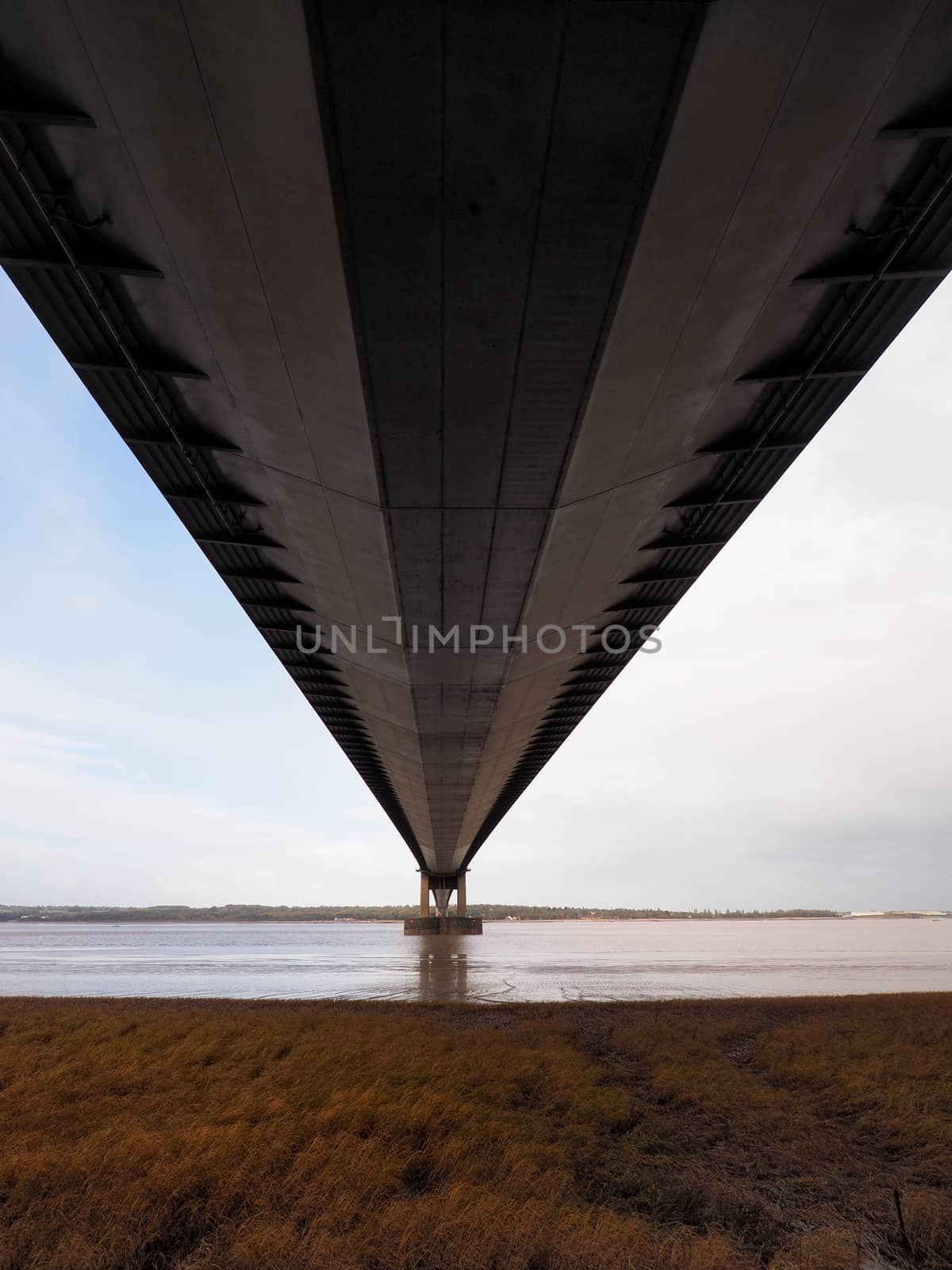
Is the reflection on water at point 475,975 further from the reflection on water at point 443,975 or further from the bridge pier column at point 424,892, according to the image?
the bridge pier column at point 424,892

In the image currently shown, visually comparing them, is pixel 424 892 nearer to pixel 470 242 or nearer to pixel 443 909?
pixel 443 909

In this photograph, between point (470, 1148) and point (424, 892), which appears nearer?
point (470, 1148)

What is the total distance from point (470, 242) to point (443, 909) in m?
96.3

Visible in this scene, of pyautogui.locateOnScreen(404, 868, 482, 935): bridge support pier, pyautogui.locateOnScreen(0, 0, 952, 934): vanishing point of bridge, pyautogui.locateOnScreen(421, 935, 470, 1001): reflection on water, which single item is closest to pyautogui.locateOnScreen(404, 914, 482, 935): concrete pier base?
pyautogui.locateOnScreen(404, 868, 482, 935): bridge support pier

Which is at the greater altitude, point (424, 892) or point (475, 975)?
point (424, 892)

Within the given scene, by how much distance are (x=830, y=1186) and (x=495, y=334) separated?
8768 mm

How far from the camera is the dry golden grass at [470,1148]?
607cm

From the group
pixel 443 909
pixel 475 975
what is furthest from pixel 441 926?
pixel 475 975

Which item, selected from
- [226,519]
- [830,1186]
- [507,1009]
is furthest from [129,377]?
[507,1009]

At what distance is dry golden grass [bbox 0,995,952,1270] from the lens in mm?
6066

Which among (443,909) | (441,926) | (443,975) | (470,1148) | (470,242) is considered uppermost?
(443,909)

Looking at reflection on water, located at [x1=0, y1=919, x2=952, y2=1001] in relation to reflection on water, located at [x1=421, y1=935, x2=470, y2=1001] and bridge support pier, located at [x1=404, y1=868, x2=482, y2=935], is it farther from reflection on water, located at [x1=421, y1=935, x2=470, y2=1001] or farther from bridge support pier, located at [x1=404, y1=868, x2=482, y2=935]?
bridge support pier, located at [x1=404, y1=868, x2=482, y2=935]

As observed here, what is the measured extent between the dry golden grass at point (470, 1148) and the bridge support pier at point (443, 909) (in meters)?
80.9

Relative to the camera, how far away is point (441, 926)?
9600 cm
